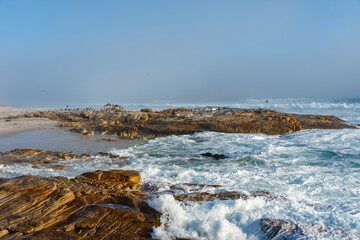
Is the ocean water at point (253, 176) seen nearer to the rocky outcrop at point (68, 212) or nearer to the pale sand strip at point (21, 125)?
the rocky outcrop at point (68, 212)

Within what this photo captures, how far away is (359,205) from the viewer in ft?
19.0

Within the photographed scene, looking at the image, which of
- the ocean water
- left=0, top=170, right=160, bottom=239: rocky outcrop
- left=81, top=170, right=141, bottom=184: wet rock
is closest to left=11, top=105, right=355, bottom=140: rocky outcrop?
the ocean water

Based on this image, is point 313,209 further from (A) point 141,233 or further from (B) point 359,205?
(A) point 141,233

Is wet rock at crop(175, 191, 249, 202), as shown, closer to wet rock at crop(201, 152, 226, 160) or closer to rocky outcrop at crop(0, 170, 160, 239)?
rocky outcrop at crop(0, 170, 160, 239)

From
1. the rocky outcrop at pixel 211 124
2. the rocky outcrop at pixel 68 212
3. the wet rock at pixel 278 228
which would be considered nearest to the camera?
the rocky outcrop at pixel 68 212

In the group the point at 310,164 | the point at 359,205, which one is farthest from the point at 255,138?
the point at 359,205

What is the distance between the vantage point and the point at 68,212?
4719 mm

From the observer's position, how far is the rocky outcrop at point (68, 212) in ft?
13.6

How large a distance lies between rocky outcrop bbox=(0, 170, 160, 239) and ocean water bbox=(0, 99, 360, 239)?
40 cm

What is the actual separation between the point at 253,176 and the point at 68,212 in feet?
17.3

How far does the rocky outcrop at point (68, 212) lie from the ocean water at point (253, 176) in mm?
396

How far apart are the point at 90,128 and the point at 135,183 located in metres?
13.8

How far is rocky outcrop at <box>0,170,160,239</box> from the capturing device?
13.6 ft

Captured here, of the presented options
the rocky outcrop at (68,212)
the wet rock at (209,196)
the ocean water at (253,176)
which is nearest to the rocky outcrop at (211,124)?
the ocean water at (253,176)
